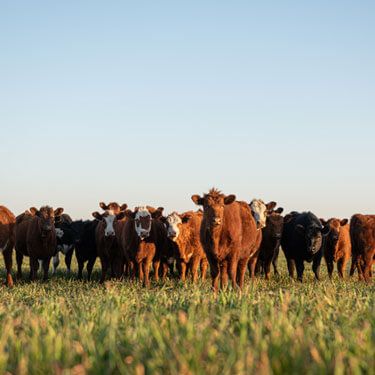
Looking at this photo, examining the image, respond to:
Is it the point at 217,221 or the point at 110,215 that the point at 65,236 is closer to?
the point at 110,215

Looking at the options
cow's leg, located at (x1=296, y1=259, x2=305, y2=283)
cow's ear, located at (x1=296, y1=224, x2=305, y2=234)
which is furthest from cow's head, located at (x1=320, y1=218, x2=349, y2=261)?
cow's leg, located at (x1=296, y1=259, x2=305, y2=283)

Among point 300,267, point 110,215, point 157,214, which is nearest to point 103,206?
point 110,215

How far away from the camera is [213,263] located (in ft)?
35.1

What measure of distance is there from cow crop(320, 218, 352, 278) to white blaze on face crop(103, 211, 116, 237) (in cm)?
630

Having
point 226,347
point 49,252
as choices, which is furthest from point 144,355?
point 49,252

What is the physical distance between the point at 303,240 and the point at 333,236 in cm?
95

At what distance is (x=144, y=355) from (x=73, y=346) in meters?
0.53

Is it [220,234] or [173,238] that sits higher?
[220,234]

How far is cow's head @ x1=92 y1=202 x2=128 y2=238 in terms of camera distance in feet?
49.6

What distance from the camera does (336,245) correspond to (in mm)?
16391

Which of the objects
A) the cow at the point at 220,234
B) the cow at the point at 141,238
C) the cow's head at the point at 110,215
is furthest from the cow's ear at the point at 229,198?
the cow's head at the point at 110,215

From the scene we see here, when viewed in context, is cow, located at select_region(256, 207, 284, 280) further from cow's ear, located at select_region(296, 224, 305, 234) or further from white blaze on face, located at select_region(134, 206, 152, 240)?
white blaze on face, located at select_region(134, 206, 152, 240)

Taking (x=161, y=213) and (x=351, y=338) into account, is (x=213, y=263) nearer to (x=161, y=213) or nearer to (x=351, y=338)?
(x=161, y=213)

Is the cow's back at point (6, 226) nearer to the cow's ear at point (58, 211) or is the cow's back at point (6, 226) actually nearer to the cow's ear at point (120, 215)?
the cow's ear at point (58, 211)
